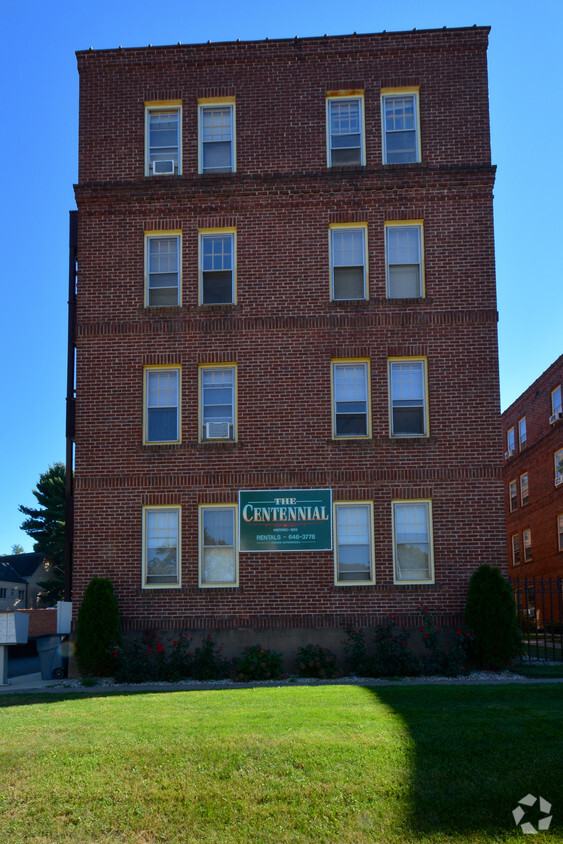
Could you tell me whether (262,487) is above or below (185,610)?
above

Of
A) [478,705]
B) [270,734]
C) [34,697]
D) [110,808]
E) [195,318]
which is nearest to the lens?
[110,808]

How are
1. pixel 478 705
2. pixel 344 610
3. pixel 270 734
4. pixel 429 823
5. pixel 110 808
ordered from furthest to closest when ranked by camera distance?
1. pixel 344 610
2. pixel 478 705
3. pixel 270 734
4. pixel 110 808
5. pixel 429 823

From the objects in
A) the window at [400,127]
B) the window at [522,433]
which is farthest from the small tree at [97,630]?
the window at [522,433]

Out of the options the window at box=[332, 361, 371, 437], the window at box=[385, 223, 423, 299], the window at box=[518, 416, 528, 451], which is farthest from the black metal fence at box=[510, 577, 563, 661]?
the window at box=[385, 223, 423, 299]

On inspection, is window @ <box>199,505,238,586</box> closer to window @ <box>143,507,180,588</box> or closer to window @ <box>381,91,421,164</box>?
window @ <box>143,507,180,588</box>

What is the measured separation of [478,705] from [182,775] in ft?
14.4

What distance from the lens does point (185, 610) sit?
19672 millimetres

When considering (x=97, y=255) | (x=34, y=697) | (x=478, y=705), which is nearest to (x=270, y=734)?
(x=478, y=705)

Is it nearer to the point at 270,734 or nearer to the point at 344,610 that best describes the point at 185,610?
the point at 344,610

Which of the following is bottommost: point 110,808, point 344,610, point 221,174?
point 110,808

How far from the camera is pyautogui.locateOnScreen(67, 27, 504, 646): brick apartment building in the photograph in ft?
64.6

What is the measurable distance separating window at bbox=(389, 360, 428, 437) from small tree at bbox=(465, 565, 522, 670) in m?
3.49

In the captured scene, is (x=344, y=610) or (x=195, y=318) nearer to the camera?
(x=344, y=610)

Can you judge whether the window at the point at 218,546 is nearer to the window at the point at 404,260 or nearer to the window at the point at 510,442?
the window at the point at 404,260
